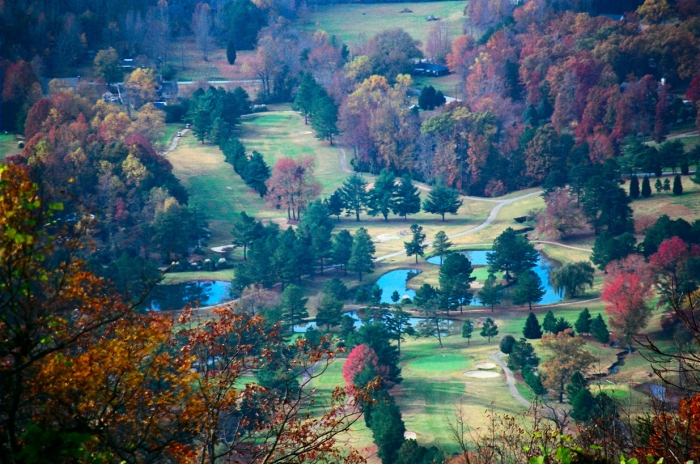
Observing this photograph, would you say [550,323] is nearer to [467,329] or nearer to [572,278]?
[467,329]

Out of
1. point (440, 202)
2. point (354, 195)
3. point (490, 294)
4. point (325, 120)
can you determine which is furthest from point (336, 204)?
point (490, 294)

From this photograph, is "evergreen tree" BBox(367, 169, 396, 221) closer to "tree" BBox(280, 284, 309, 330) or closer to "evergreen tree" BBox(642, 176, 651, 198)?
"evergreen tree" BBox(642, 176, 651, 198)

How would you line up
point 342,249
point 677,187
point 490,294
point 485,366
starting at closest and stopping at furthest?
point 485,366
point 490,294
point 342,249
point 677,187

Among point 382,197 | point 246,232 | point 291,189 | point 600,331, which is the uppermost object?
point 291,189

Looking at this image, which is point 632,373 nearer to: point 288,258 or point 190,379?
point 288,258

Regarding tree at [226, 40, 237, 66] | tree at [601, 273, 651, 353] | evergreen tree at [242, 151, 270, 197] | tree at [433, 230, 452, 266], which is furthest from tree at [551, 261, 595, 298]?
tree at [226, 40, 237, 66]

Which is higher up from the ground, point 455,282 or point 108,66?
point 108,66
